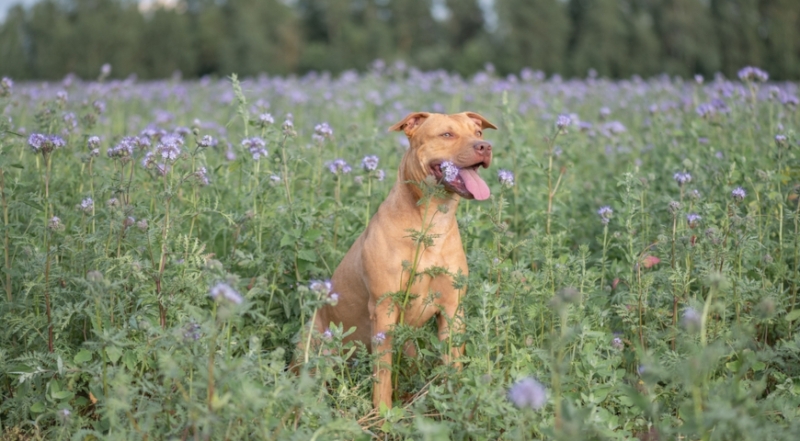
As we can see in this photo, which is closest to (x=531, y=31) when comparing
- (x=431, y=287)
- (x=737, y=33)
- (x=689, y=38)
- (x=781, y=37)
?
(x=689, y=38)

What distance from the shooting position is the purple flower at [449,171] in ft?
11.9

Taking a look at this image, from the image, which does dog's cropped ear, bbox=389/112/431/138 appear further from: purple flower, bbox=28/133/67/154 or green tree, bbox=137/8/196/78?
green tree, bbox=137/8/196/78

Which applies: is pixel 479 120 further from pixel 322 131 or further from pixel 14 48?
pixel 14 48

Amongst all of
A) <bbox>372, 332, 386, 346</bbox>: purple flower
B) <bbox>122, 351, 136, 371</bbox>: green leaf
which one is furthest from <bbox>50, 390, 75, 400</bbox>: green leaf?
<bbox>372, 332, 386, 346</bbox>: purple flower

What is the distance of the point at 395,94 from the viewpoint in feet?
31.4

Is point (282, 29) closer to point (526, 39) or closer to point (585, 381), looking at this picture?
point (526, 39)

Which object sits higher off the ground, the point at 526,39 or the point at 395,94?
the point at 395,94

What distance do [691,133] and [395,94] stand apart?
450cm

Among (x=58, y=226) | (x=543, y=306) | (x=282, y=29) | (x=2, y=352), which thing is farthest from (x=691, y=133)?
(x=282, y=29)

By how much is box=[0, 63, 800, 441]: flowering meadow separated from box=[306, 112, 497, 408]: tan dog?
0.39 ft

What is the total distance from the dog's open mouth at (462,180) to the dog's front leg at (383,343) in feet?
2.11

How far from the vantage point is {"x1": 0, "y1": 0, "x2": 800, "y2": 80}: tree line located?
67.8ft

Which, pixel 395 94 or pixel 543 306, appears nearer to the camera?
pixel 543 306

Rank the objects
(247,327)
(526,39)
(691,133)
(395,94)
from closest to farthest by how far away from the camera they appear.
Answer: (247,327), (691,133), (395,94), (526,39)
